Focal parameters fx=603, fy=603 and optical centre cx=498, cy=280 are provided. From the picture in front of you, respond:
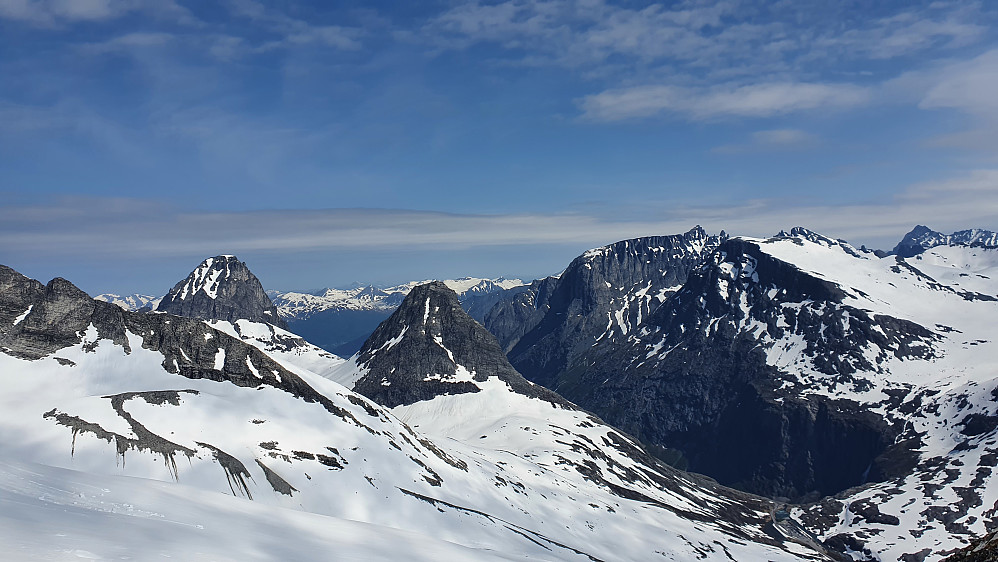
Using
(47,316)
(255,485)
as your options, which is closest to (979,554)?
(255,485)

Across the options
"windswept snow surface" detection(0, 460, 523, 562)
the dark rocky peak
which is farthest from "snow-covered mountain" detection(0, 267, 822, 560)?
the dark rocky peak

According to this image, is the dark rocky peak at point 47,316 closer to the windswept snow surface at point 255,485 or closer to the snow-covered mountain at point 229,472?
the snow-covered mountain at point 229,472

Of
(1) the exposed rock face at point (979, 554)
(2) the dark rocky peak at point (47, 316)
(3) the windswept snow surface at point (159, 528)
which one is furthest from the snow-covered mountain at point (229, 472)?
(1) the exposed rock face at point (979, 554)

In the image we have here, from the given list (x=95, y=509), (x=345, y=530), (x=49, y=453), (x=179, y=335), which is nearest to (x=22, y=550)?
(x=95, y=509)

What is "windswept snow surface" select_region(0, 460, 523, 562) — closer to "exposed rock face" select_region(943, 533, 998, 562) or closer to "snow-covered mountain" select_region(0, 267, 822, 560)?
"snow-covered mountain" select_region(0, 267, 822, 560)

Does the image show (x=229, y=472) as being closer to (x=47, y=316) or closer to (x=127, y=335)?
(x=127, y=335)

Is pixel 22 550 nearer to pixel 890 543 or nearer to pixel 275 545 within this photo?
pixel 275 545
